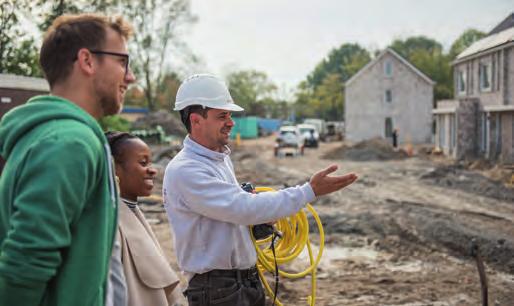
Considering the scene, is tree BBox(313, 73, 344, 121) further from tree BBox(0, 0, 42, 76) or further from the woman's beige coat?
the woman's beige coat

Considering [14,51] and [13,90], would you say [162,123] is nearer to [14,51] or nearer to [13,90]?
[14,51]

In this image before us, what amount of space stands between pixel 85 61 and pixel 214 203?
1.26m

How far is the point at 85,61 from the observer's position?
1955mm

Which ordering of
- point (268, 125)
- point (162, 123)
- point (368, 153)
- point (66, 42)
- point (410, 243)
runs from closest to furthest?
point (66, 42), point (410, 243), point (368, 153), point (162, 123), point (268, 125)

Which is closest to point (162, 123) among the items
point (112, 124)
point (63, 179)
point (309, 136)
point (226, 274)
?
point (309, 136)

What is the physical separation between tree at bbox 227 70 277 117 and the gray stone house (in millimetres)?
45133

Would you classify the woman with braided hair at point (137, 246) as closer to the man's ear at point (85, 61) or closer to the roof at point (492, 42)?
the man's ear at point (85, 61)

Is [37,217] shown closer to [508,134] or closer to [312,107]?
[508,134]

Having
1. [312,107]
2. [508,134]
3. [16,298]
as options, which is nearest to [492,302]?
[16,298]

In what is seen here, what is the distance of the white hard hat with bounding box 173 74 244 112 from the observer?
3271mm

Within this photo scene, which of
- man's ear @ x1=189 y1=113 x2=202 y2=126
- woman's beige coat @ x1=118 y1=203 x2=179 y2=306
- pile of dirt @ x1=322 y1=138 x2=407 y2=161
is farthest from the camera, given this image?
pile of dirt @ x1=322 y1=138 x2=407 y2=161

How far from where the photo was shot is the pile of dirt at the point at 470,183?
16844 millimetres

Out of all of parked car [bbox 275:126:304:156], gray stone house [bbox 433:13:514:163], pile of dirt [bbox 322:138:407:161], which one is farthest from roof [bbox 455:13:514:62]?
parked car [bbox 275:126:304:156]

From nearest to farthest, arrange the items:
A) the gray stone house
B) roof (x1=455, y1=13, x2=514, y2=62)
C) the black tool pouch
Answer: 1. the black tool pouch
2. the gray stone house
3. roof (x1=455, y1=13, x2=514, y2=62)
